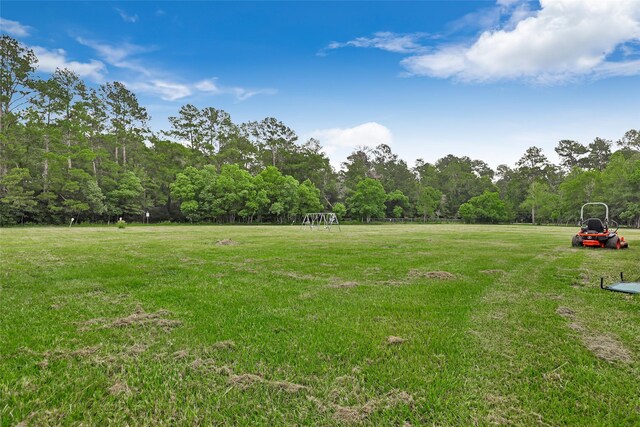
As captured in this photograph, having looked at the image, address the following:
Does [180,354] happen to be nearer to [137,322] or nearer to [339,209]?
[137,322]

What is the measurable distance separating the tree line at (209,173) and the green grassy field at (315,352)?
120ft

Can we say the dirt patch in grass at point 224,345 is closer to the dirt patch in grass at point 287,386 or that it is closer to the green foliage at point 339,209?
the dirt patch in grass at point 287,386

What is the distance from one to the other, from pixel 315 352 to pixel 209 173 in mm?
47694

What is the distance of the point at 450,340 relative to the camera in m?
3.66

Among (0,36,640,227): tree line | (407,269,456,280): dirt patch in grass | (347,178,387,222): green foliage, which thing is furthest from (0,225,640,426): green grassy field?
(347,178,387,222): green foliage

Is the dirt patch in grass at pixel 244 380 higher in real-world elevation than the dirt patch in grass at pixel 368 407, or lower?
lower

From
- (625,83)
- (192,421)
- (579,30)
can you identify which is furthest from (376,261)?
(625,83)

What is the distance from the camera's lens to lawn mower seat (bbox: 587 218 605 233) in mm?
15036

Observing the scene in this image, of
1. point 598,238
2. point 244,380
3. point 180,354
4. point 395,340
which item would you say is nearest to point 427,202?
point 598,238

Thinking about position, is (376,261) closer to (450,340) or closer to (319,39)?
(450,340)

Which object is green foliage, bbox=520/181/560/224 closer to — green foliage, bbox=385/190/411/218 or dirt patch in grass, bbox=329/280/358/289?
green foliage, bbox=385/190/411/218

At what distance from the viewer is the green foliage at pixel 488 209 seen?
62.6 m

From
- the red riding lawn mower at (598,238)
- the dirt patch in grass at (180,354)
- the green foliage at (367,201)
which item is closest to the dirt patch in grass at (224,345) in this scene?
the dirt patch in grass at (180,354)

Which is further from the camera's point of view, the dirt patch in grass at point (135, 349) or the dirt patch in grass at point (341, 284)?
the dirt patch in grass at point (341, 284)
